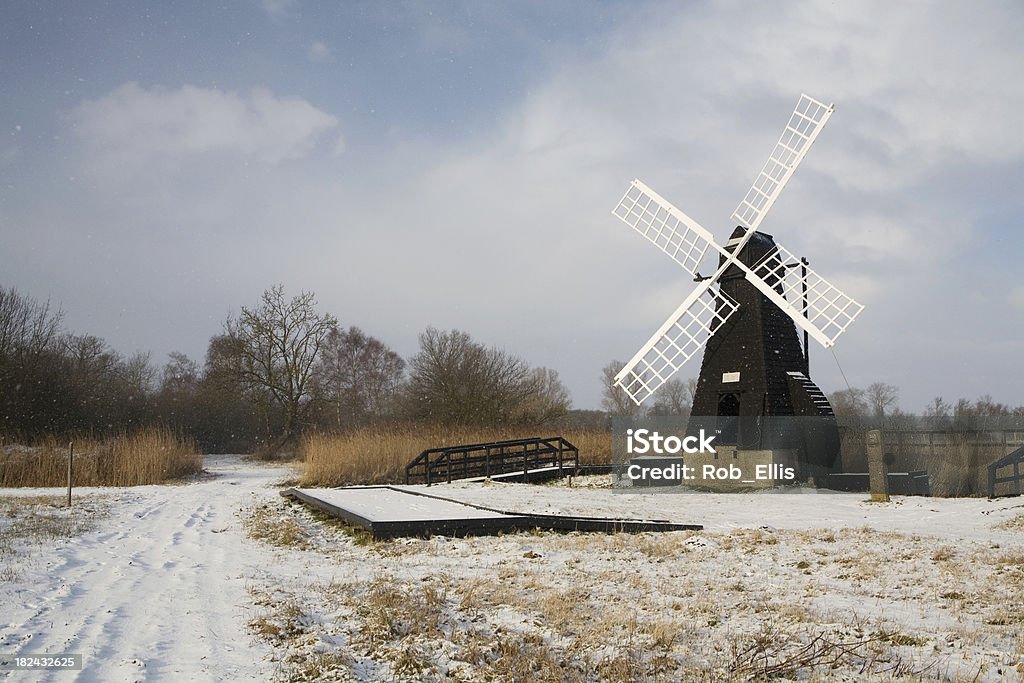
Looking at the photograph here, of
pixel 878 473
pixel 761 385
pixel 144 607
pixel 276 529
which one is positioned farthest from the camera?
pixel 761 385

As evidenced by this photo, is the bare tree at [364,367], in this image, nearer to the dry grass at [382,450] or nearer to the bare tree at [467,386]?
the bare tree at [467,386]

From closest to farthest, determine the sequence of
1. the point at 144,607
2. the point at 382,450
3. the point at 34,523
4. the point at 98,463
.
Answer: the point at 144,607 → the point at 34,523 → the point at 98,463 → the point at 382,450

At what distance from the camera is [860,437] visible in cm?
1698

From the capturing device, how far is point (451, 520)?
28.9ft

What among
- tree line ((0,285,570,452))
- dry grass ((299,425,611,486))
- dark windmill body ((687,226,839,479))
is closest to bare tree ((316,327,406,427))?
tree line ((0,285,570,452))

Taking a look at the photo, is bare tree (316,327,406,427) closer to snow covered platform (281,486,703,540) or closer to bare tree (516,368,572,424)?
bare tree (516,368,572,424)

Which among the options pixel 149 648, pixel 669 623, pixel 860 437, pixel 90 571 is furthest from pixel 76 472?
pixel 860 437

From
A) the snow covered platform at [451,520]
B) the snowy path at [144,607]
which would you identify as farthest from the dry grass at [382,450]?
the snowy path at [144,607]

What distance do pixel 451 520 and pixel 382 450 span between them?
11222mm

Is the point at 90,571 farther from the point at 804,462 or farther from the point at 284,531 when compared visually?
the point at 804,462

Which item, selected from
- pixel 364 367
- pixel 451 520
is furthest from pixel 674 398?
pixel 451 520

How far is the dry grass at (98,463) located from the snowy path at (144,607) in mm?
9640

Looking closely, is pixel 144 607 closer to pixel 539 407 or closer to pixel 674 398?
pixel 539 407

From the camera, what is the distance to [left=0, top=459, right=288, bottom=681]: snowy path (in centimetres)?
393
